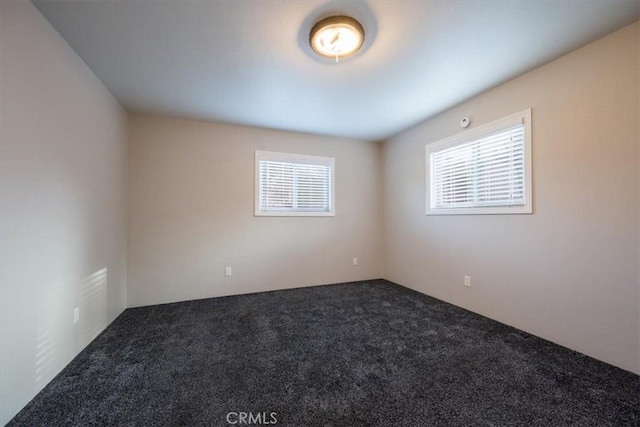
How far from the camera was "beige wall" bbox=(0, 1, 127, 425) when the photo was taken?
1.40 metres

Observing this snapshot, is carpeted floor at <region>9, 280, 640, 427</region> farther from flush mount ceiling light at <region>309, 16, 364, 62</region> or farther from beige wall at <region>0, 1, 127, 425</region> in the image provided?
flush mount ceiling light at <region>309, 16, 364, 62</region>

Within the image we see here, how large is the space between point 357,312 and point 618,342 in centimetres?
206

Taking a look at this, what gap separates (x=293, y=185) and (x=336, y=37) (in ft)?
7.73

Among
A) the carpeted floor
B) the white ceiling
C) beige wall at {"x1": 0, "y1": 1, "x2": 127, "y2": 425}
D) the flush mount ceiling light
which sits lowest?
the carpeted floor

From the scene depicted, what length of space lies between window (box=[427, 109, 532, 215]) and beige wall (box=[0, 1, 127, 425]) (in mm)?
3777

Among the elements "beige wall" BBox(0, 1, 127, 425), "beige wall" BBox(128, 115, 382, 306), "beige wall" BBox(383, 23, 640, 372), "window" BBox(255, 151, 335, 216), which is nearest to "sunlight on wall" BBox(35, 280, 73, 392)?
"beige wall" BBox(0, 1, 127, 425)

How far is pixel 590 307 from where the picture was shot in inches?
77.6

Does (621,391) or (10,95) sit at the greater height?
(10,95)

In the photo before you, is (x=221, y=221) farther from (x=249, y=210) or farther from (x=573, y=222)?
(x=573, y=222)

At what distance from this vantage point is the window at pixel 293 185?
3.77 m

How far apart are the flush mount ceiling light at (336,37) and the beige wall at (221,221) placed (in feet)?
6.62

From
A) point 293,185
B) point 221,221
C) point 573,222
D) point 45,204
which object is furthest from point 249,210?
point 573,222

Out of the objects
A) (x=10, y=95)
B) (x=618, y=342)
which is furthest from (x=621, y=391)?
(x=10, y=95)

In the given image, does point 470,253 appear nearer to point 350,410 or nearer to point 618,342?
point 618,342
